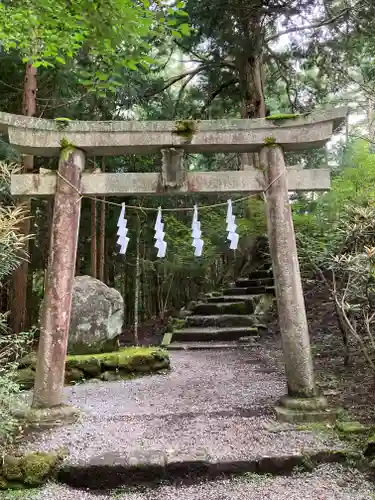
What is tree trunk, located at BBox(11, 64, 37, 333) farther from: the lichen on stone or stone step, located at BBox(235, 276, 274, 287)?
stone step, located at BBox(235, 276, 274, 287)

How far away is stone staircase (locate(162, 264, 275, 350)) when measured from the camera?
8.98 metres

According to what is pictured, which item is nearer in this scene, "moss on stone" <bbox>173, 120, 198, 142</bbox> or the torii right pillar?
the torii right pillar

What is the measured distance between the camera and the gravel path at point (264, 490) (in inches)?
120

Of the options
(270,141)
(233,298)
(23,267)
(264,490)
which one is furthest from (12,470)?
(233,298)

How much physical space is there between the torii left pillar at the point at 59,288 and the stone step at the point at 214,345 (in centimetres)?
447

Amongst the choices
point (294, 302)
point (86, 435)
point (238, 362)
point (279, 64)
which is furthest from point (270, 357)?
point (279, 64)

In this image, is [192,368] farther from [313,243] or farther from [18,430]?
[18,430]

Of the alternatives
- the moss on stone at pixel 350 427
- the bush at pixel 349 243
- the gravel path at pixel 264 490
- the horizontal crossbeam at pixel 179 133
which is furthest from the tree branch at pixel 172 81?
the gravel path at pixel 264 490

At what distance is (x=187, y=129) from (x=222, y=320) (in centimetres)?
595

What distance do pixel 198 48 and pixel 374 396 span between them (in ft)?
34.2

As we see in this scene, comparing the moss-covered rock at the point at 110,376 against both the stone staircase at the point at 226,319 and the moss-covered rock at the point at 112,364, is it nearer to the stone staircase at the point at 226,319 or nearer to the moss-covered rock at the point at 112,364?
the moss-covered rock at the point at 112,364

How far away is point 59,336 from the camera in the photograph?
439 cm

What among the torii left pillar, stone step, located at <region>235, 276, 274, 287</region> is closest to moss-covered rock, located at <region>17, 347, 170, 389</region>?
the torii left pillar

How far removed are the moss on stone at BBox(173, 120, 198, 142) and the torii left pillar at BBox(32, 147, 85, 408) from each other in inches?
46.6
